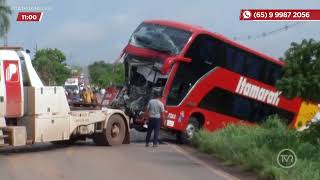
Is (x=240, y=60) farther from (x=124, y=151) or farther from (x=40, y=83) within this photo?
A: (x=40, y=83)

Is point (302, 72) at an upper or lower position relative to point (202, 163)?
upper

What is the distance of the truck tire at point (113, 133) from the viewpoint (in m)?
21.4

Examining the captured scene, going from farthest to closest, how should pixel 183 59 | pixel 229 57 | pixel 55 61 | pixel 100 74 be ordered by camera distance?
pixel 100 74
pixel 55 61
pixel 229 57
pixel 183 59

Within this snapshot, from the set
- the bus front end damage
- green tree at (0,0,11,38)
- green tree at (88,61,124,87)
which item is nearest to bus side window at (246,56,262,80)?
the bus front end damage

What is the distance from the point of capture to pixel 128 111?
23188mm

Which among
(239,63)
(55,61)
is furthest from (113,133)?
(55,61)

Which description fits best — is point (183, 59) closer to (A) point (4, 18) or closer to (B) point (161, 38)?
(B) point (161, 38)

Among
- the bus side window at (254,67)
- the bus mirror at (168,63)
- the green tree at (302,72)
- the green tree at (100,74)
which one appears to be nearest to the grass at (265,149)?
the green tree at (302,72)

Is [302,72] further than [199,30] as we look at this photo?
No

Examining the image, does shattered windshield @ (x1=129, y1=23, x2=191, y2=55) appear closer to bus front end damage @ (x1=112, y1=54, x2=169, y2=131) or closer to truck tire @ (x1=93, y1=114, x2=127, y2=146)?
bus front end damage @ (x1=112, y1=54, x2=169, y2=131)

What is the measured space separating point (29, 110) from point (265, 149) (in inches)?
269

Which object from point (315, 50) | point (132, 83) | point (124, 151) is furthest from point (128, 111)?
point (315, 50)

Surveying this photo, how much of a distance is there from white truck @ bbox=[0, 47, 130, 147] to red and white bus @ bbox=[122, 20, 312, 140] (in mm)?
3098

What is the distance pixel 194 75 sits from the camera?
23.2 m
